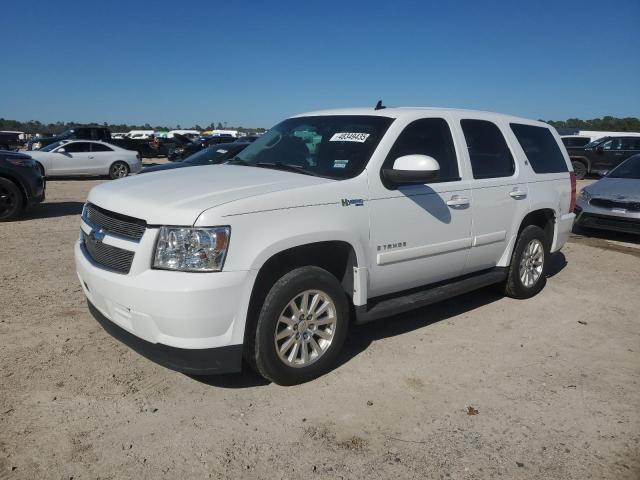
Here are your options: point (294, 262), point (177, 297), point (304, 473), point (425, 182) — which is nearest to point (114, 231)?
point (177, 297)

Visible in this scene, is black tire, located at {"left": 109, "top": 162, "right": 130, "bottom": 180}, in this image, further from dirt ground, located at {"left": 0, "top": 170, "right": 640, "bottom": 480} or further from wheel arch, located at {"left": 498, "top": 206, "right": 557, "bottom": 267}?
wheel arch, located at {"left": 498, "top": 206, "right": 557, "bottom": 267}

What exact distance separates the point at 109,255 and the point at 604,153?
68.7 feet

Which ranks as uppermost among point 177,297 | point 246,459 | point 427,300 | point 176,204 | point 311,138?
point 311,138

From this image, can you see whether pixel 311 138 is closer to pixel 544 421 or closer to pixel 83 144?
pixel 544 421

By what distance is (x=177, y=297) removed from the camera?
2.92m

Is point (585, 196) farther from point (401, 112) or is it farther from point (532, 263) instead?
point (401, 112)

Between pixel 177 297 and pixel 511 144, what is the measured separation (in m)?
3.77

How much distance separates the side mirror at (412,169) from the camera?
3631mm

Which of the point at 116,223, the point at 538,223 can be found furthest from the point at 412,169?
the point at 538,223

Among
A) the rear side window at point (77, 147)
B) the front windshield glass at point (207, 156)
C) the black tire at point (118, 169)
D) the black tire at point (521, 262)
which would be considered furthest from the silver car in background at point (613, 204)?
the rear side window at point (77, 147)

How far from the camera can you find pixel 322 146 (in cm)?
418

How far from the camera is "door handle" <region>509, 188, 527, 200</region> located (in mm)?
5008

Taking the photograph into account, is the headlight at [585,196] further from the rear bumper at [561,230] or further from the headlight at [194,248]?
the headlight at [194,248]

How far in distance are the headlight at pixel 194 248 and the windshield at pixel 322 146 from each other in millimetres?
1121
